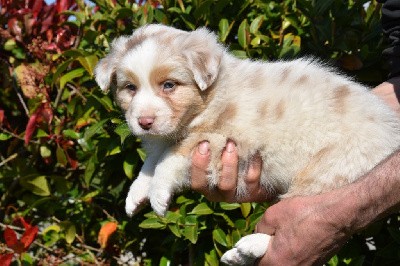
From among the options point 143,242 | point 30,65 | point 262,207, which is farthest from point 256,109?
point 30,65

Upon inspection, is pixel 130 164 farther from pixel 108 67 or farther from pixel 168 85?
pixel 168 85

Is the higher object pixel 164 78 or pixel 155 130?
pixel 164 78

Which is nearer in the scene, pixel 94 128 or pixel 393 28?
pixel 393 28

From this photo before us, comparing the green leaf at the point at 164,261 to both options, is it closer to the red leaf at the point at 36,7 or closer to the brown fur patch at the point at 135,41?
the brown fur patch at the point at 135,41

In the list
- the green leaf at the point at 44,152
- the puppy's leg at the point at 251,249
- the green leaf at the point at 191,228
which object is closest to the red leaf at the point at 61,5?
the green leaf at the point at 44,152

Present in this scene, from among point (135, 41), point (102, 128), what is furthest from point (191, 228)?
point (135, 41)

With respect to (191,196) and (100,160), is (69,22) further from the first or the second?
(191,196)

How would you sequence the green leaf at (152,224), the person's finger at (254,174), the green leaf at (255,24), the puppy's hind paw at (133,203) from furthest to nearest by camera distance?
1. the green leaf at (255,24)
2. the green leaf at (152,224)
3. the puppy's hind paw at (133,203)
4. the person's finger at (254,174)
